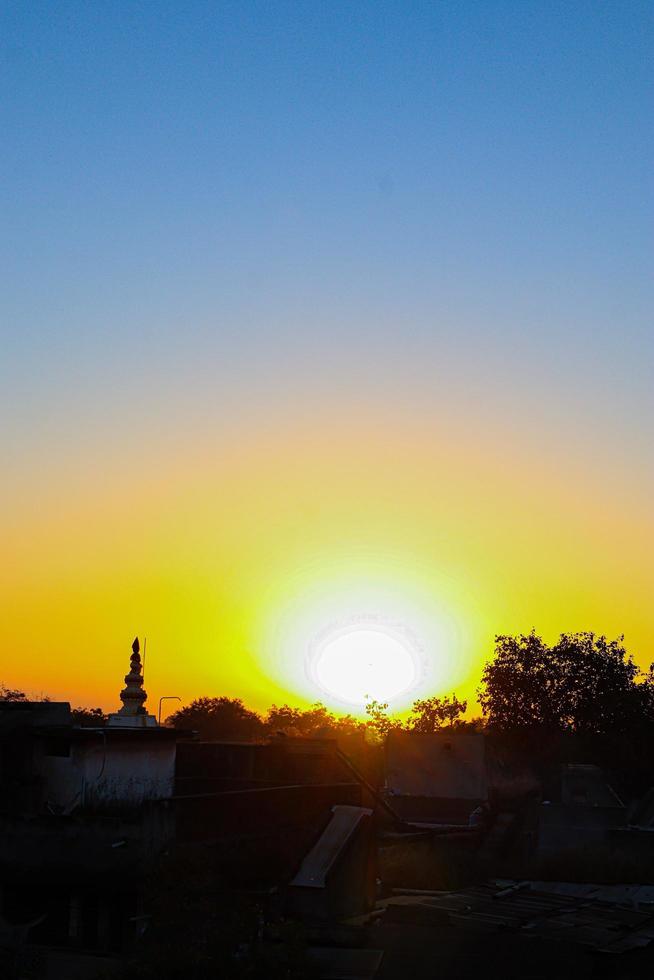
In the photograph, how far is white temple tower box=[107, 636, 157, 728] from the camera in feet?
90.0

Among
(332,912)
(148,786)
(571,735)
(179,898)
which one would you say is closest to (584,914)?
(332,912)

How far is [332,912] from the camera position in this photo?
2491 centimetres

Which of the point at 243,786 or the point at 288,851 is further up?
the point at 243,786

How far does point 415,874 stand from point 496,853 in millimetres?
12139

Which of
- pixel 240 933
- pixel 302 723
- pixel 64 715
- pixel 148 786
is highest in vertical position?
pixel 302 723

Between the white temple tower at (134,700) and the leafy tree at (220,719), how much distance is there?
54.3 m

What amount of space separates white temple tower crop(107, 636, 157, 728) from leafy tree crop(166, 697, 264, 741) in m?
54.3

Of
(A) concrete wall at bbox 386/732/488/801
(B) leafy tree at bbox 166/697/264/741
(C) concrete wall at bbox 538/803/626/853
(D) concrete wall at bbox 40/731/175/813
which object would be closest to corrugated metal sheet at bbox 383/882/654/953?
(D) concrete wall at bbox 40/731/175/813

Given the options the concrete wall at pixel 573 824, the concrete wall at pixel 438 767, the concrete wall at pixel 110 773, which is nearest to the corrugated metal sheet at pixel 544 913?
the concrete wall at pixel 110 773

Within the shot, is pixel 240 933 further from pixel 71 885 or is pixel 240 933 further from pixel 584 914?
pixel 584 914

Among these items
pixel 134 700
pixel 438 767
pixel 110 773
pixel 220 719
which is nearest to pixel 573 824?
pixel 438 767

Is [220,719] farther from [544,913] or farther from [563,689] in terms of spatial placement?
[544,913]

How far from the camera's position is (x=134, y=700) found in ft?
93.2

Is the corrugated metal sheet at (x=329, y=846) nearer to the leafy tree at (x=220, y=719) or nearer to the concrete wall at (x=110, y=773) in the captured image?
the concrete wall at (x=110, y=773)
